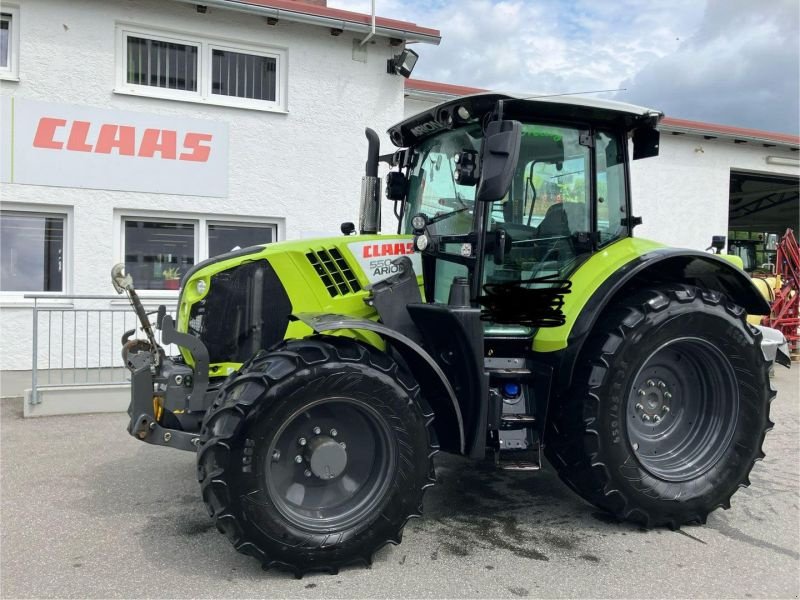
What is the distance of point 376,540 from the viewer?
3170mm

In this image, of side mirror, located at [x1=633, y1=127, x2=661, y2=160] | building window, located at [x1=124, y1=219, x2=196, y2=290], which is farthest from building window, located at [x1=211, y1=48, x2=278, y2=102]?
side mirror, located at [x1=633, y1=127, x2=661, y2=160]

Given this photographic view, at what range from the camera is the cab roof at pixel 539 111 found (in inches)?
142

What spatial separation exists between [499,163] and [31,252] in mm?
6913

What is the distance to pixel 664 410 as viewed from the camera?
4.02m

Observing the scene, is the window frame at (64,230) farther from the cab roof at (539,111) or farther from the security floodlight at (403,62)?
the cab roof at (539,111)

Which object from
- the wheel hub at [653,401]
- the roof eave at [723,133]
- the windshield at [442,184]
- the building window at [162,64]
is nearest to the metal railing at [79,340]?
the building window at [162,64]

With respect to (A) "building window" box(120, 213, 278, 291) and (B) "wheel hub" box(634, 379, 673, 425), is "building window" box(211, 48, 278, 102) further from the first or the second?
(B) "wheel hub" box(634, 379, 673, 425)

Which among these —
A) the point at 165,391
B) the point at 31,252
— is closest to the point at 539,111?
the point at 165,391

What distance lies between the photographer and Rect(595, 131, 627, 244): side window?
4.03 m

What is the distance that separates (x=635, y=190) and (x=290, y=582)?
10756 millimetres

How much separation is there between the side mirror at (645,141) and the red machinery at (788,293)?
8.85m

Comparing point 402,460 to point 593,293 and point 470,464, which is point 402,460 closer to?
point 593,293

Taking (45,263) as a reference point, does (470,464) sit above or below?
below

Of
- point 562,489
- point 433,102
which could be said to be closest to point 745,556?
point 562,489
